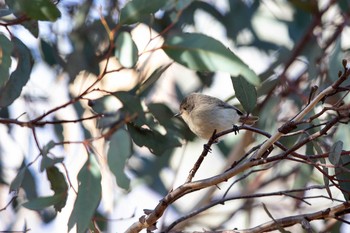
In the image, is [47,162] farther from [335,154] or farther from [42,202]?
[335,154]

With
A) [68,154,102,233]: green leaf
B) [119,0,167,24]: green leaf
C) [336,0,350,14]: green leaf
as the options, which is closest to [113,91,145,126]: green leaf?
[68,154,102,233]: green leaf

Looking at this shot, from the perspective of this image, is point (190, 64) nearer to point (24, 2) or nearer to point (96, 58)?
point (24, 2)

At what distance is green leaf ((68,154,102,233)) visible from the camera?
209cm

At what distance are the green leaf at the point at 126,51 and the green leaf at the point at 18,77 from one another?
303mm

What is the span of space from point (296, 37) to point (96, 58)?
107cm

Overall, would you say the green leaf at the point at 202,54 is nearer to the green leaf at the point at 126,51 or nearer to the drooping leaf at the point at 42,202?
the green leaf at the point at 126,51

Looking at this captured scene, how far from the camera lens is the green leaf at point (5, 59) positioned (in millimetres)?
2146

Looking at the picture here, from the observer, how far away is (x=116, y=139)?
2389 mm

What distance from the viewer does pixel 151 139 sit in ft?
8.30

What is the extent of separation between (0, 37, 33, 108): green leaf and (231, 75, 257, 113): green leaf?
2.42ft

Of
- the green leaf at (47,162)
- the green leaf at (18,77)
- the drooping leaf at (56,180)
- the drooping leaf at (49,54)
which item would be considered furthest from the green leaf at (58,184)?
the drooping leaf at (49,54)

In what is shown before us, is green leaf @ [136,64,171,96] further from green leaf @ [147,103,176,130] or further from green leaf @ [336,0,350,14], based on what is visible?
green leaf @ [336,0,350,14]

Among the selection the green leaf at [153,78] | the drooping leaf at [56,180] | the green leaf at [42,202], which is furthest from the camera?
the green leaf at [153,78]

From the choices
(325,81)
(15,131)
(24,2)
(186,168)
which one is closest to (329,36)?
(325,81)
